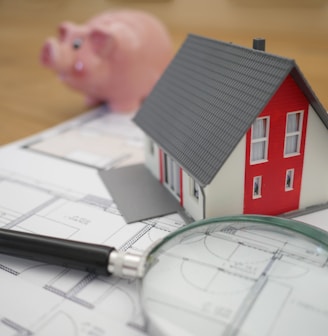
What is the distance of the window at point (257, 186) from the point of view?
63 cm

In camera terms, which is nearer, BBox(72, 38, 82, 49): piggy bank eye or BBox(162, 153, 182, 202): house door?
BBox(162, 153, 182, 202): house door

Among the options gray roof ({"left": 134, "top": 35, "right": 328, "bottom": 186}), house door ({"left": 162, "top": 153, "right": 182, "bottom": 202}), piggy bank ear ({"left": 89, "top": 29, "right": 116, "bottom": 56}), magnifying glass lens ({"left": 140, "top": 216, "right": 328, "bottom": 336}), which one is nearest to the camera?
magnifying glass lens ({"left": 140, "top": 216, "right": 328, "bottom": 336})

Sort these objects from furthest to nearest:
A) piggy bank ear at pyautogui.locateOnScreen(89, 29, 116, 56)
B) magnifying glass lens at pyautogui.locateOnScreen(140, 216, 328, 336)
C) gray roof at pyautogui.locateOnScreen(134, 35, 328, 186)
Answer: piggy bank ear at pyautogui.locateOnScreen(89, 29, 116, 56), gray roof at pyautogui.locateOnScreen(134, 35, 328, 186), magnifying glass lens at pyautogui.locateOnScreen(140, 216, 328, 336)

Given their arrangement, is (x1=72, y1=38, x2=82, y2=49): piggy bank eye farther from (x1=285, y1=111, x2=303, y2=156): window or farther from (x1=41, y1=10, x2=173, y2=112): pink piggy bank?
(x1=285, y1=111, x2=303, y2=156): window

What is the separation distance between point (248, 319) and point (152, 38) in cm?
90

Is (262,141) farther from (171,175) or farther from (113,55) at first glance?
(113,55)

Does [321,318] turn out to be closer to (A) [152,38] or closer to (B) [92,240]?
(B) [92,240]

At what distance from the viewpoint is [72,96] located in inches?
53.0

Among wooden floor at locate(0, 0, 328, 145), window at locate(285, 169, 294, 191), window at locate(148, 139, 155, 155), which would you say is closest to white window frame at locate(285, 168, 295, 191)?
window at locate(285, 169, 294, 191)

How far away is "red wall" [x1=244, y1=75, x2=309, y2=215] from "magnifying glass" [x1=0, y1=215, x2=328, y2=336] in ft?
0.28

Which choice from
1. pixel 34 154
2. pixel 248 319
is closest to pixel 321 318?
pixel 248 319

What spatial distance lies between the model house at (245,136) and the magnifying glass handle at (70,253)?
15cm

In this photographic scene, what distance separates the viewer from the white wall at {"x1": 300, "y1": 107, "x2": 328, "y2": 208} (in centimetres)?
64

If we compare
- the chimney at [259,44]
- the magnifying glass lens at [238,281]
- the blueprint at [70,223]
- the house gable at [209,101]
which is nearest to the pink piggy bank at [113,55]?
the blueprint at [70,223]
